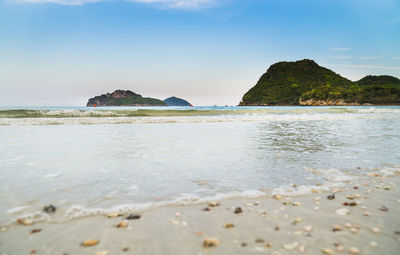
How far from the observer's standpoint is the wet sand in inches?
103

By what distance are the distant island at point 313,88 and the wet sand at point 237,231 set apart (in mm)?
127570

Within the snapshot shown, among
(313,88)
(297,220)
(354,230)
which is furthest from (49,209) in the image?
(313,88)

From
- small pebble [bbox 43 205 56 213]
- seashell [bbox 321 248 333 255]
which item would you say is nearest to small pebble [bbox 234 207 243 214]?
seashell [bbox 321 248 333 255]

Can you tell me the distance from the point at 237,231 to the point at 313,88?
151m

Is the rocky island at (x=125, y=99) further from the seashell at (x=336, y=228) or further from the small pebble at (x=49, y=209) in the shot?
the seashell at (x=336, y=228)

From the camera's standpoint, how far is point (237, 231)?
117 inches

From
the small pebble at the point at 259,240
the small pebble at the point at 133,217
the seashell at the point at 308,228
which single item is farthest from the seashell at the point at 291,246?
the small pebble at the point at 133,217

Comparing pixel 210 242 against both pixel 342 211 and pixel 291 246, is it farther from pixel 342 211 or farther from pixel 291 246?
pixel 342 211

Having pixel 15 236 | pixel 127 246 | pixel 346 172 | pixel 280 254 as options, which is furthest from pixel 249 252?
pixel 346 172

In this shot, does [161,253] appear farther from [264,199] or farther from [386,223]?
[386,223]

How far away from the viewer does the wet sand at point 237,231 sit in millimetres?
2613

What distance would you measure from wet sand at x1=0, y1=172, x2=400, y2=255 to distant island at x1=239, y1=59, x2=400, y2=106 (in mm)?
127570

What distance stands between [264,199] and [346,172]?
301 cm

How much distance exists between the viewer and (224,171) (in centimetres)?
580
